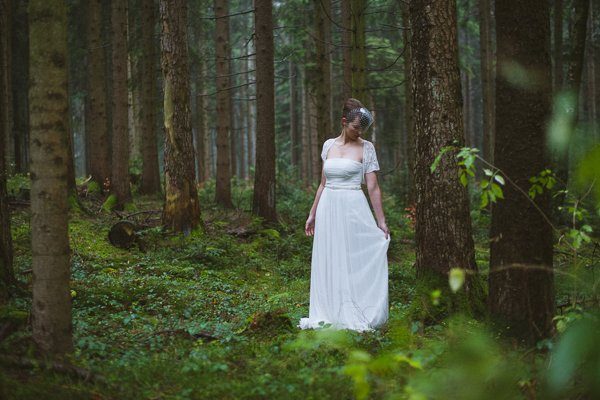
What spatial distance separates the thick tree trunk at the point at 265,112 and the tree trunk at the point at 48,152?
9866mm

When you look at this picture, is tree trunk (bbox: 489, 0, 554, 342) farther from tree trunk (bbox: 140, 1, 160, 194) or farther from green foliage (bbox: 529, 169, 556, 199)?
tree trunk (bbox: 140, 1, 160, 194)

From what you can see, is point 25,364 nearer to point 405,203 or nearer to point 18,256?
point 18,256

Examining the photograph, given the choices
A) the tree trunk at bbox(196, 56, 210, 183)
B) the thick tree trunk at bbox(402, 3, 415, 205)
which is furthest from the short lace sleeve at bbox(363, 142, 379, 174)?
the tree trunk at bbox(196, 56, 210, 183)

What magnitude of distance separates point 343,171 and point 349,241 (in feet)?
2.73

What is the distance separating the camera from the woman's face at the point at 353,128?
6.71 meters

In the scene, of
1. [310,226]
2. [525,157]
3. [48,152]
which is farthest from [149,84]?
[525,157]

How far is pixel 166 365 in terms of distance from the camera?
4246mm

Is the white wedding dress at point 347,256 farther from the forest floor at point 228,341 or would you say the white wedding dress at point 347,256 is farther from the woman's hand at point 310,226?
the forest floor at point 228,341

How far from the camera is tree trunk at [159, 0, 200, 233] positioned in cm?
1134

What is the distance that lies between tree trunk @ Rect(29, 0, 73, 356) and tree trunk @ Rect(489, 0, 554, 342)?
3211mm

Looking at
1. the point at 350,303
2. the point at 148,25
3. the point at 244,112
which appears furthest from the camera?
the point at 244,112

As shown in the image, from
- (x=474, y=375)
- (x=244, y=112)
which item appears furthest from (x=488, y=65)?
(x=244, y=112)

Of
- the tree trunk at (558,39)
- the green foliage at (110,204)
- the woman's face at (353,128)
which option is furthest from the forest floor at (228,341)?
the tree trunk at (558,39)

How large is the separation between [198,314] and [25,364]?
295 cm
